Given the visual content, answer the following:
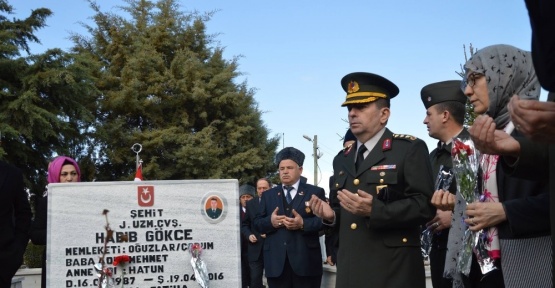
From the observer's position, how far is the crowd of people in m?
2.66

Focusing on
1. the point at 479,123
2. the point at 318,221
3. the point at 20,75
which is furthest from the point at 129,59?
the point at 479,123

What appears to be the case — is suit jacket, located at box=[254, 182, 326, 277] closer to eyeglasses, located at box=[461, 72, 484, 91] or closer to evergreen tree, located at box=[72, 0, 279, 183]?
eyeglasses, located at box=[461, 72, 484, 91]

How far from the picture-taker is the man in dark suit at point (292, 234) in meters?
8.55

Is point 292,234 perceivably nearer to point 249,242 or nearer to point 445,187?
point 249,242

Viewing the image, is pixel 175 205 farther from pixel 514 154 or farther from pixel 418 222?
pixel 514 154

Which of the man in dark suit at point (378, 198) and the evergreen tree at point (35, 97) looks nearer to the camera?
the man in dark suit at point (378, 198)

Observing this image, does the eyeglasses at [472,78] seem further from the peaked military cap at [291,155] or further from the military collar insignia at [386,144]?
the peaked military cap at [291,155]

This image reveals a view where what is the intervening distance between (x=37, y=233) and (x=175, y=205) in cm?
241

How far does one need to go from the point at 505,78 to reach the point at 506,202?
61 cm

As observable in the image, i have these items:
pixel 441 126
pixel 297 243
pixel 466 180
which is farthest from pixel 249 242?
pixel 466 180

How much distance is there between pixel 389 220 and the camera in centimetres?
445

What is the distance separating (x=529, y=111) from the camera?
196 centimetres

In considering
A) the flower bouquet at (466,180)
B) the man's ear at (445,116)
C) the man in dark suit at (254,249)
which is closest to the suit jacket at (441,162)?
the man's ear at (445,116)

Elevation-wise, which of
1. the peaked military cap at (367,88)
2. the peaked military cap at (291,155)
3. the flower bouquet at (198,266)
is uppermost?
the peaked military cap at (291,155)
